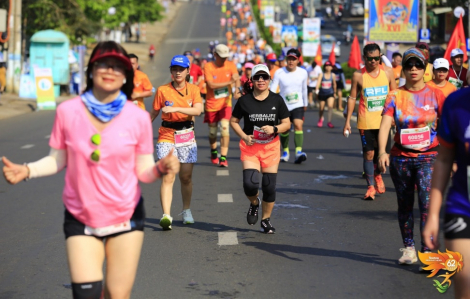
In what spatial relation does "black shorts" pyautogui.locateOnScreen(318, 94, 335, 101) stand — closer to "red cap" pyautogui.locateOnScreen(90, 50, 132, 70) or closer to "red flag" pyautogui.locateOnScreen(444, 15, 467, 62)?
"red flag" pyautogui.locateOnScreen(444, 15, 467, 62)

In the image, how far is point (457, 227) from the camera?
166 inches

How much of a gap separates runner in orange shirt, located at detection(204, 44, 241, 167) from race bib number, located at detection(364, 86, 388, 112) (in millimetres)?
3827

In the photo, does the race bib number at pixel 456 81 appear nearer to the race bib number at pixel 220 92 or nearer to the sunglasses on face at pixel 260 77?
the race bib number at pixel 220 92

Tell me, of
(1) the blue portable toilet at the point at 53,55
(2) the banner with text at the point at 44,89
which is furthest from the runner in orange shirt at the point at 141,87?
(1) the blue portable toilet at the point at 53,55

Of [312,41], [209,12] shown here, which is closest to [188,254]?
[312,41]

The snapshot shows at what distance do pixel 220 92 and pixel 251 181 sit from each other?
6324 millimetres

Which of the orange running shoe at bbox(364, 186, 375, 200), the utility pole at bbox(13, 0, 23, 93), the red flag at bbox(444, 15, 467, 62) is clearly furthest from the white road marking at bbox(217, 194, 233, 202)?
the utility pole at bbox(13, 0, 23, 93)

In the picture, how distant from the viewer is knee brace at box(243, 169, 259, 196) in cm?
874

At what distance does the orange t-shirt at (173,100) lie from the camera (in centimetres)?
916

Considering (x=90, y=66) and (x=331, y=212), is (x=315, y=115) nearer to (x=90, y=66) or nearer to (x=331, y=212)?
(x=331, y=212)

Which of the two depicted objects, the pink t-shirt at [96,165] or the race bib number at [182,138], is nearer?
the pink t-shirt at [96,165]

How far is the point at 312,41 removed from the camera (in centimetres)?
4600

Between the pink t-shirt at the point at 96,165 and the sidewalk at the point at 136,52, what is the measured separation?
75.0 ft

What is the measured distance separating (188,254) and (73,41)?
40.4 m
